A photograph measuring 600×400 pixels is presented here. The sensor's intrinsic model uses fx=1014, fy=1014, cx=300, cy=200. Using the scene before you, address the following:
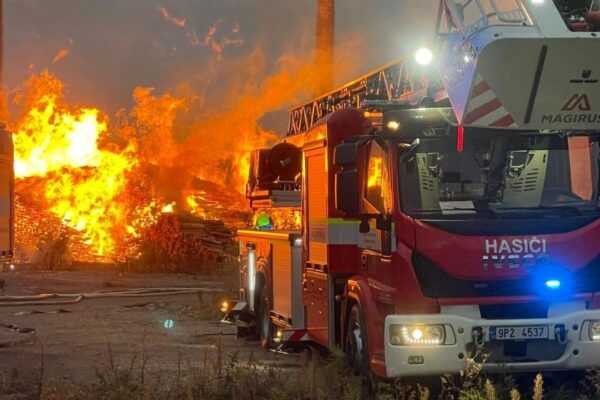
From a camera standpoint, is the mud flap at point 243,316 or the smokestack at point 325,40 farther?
the smokestack at point 325,40

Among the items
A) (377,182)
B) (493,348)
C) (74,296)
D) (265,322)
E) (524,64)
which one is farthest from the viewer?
(74,296)

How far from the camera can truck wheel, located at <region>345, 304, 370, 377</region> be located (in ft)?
28.9

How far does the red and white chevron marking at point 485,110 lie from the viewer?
8070 mm

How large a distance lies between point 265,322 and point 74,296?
8953mm

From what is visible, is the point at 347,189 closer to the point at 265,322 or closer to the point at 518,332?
the point at 518,332

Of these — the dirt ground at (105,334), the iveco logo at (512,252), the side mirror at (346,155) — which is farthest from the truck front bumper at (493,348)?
the dirt ground at (105,334)

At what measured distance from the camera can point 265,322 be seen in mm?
13031

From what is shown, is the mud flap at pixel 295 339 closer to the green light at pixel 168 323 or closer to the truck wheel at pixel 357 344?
the truck wheel at pixel 357 344

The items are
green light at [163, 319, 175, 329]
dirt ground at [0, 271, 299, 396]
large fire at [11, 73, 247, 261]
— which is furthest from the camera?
large fire at [11, 73, 247, 261]

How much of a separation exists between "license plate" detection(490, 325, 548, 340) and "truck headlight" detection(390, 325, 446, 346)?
437mm

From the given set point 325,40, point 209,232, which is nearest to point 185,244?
point 209,232

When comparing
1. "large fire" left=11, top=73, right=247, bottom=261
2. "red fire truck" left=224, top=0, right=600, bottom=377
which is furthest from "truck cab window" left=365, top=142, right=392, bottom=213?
"large fire" left=11, top=73, right=247, bottom=261

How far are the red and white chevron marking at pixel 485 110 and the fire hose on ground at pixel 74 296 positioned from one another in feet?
40.7

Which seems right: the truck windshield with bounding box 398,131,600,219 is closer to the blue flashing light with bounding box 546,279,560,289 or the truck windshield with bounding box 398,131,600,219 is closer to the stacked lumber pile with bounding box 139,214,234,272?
the blue flashing light with bounding box 546,279,560,289
